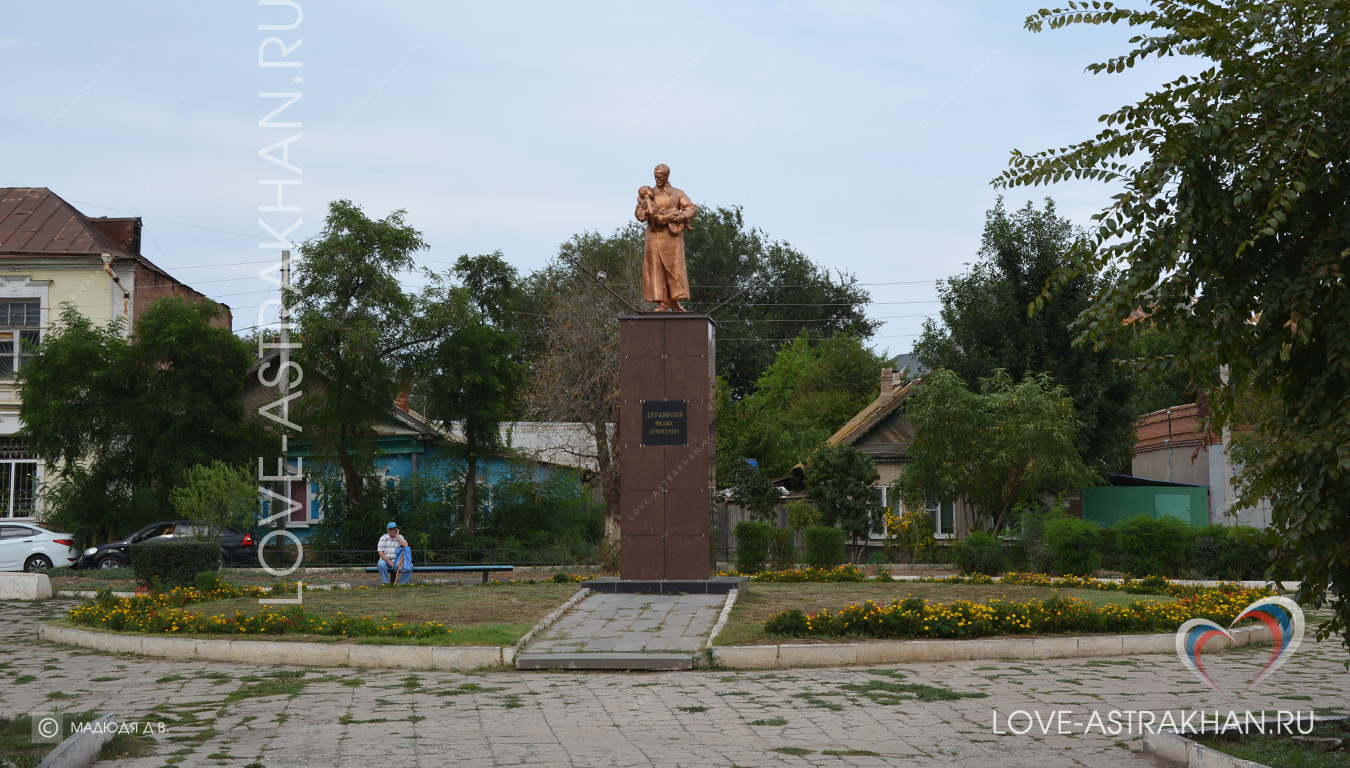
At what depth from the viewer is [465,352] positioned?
29484 mm

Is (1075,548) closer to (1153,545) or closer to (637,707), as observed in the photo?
(1153,545)

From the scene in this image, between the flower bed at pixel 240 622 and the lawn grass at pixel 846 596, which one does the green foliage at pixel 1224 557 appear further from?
the flower bed at pixel 240 622

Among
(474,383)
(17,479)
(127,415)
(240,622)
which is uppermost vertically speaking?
(474,383)

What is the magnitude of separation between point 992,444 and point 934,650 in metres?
14.1

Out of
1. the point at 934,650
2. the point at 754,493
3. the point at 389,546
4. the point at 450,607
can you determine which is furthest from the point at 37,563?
the point at 934,650

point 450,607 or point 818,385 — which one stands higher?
point 818,385

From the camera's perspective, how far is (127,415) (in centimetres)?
2750

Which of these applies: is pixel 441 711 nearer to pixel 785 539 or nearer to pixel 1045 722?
pixel 1045 722

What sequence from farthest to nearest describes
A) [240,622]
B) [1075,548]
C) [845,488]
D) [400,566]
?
[845,488], [1075,548], [400,566], [240,622]

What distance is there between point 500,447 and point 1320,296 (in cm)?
2626

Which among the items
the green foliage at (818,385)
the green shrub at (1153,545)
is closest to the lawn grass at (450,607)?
the green shrub at (1153,545)

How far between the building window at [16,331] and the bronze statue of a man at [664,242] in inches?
878

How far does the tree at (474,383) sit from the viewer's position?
29.8 m

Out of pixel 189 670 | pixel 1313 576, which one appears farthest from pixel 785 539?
pixel 1313 576
